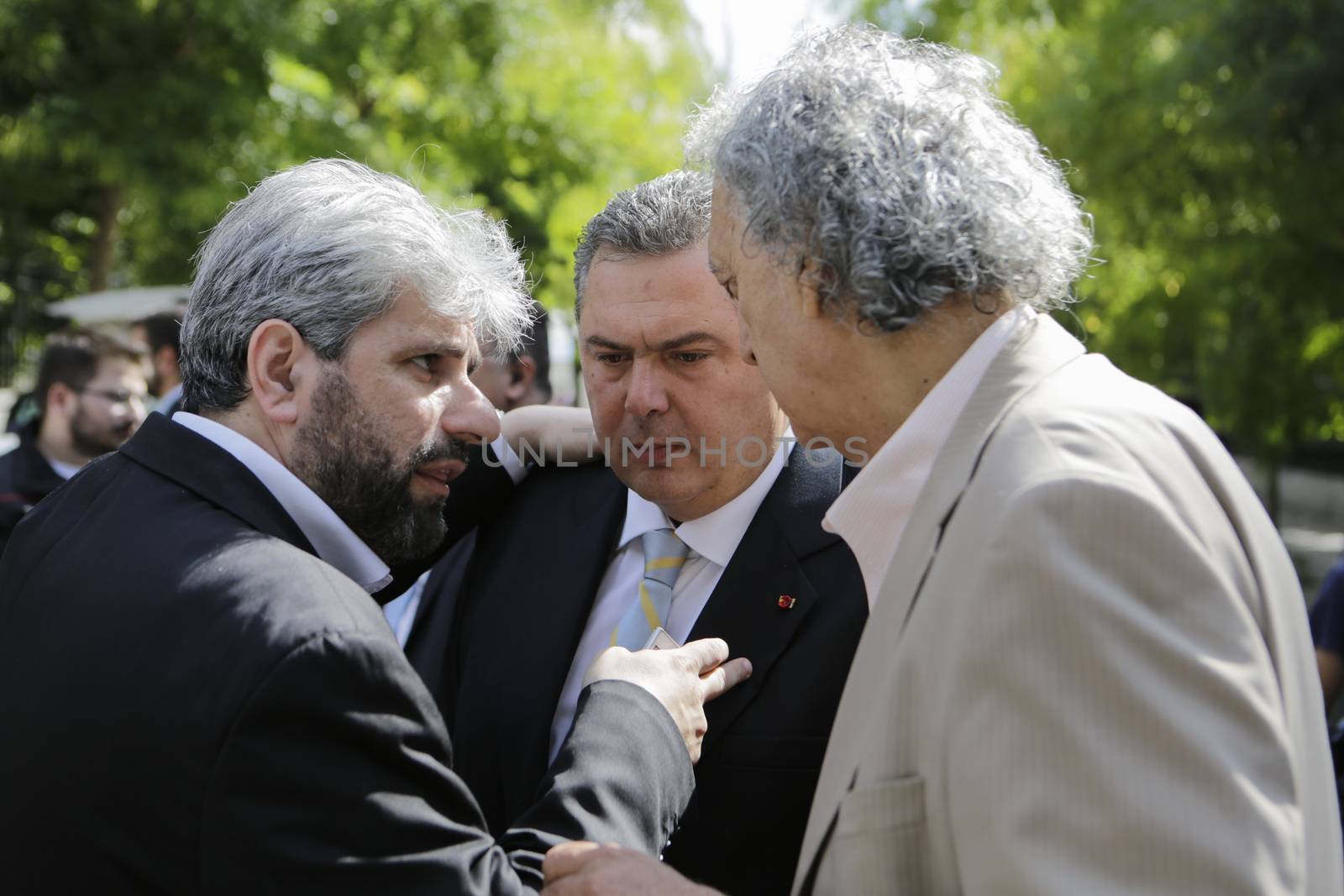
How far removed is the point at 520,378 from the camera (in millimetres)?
5398

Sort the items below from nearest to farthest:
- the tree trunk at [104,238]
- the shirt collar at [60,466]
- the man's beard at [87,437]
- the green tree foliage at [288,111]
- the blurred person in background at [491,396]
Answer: the blurred person in background at [491,396] → the shirt collar at [60,466] → the man's beard at [87,437] → the green tree foliage at [288,111] → the tree trunk at [104,238]

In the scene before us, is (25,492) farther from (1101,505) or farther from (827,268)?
(1101,505)

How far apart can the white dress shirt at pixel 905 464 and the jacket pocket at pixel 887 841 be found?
27cm

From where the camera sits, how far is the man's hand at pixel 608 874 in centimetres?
170

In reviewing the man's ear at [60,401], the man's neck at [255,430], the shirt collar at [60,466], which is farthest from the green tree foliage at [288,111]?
the man's neck at [255,430]

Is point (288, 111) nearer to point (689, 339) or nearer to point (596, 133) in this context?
point (596, 133)

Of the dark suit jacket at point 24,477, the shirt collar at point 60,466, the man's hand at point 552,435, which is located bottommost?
the shirt collar at point 60,466

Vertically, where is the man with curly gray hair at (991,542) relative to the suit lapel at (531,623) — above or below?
above

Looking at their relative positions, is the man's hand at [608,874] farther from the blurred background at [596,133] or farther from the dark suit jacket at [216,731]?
the blurred background at [596,133]

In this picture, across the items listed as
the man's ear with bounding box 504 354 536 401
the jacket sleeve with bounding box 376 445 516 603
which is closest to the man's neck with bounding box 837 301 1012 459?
the jacket sleeve with bounding box 376 445 516 603

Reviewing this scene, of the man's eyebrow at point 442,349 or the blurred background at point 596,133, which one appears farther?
the blurred background at point 596,133

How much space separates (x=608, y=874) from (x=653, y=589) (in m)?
0.97

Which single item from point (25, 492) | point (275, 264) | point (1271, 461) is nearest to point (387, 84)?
point (25, 492)

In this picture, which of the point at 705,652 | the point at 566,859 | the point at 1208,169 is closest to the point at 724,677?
the point at 705,652
